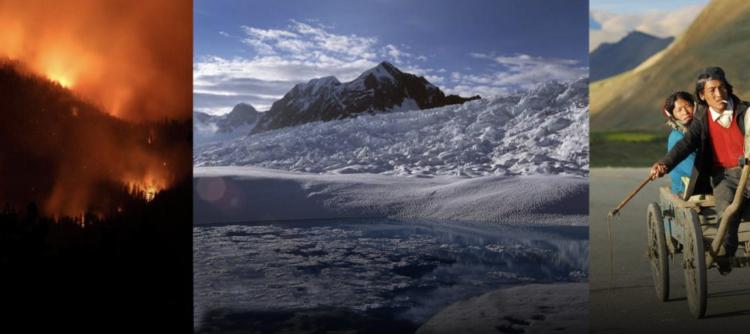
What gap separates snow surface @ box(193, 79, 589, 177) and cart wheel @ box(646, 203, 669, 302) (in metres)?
1.88

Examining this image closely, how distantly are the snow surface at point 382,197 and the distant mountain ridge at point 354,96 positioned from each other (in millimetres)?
409

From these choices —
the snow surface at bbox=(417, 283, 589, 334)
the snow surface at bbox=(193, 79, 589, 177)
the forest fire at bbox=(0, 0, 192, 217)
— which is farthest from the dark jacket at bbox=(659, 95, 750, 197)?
the forest fire at bbox=(0, 0, 192, 217)

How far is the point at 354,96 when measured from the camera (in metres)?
4.85

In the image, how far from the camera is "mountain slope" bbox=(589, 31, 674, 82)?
10.9m

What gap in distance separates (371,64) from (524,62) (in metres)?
1.02

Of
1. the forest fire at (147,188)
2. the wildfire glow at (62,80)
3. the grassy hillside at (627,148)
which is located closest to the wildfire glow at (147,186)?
the forest fire at (147,188)

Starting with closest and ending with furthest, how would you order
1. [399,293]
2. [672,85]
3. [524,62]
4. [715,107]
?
1. [715,107]
2. [399,293]
3. [524,62]
4. [672,85]

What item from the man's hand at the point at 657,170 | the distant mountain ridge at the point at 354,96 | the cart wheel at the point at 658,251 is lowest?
the cart wheel at the point at 658,251

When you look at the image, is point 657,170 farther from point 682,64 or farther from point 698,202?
point 682,64

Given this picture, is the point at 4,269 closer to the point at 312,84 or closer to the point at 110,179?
the point at 110,179

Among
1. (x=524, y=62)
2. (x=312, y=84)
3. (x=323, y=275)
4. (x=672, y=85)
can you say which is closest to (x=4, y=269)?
(x=323, y=275)

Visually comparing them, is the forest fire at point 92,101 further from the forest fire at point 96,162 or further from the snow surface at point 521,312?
the snow surface at point 521,312

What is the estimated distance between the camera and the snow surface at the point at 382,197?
184 inches

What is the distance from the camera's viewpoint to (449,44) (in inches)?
187
